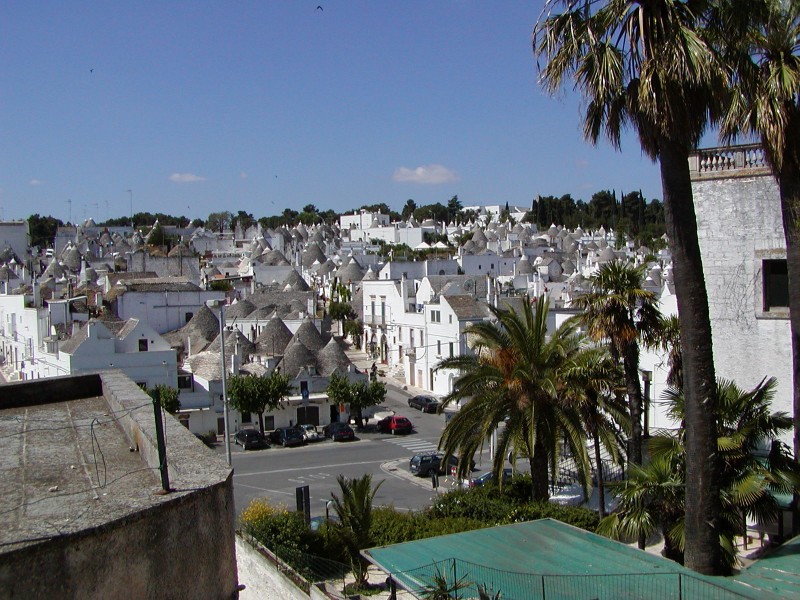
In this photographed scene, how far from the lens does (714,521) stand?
965 cm

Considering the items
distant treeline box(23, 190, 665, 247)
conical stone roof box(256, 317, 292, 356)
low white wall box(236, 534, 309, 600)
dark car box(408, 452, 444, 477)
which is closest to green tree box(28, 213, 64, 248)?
distant treeline box(23, 190, 665, 247)

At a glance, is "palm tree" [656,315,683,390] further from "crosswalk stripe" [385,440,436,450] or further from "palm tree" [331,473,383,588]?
"crosswalk stripe" [385,440,436,450]

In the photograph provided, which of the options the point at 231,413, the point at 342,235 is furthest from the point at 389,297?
the point at 342,235

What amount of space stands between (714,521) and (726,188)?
8.40m

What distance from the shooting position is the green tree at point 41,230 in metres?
154

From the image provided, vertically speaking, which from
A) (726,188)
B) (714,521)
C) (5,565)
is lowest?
(714,521)

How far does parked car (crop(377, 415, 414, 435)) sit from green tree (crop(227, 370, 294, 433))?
487cm

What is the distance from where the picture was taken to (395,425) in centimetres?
3672

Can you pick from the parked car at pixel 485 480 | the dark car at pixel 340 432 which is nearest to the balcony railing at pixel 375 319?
the dark car at pixel 340 432

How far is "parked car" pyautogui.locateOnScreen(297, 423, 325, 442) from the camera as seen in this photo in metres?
35.8

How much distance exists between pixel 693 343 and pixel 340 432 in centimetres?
2765

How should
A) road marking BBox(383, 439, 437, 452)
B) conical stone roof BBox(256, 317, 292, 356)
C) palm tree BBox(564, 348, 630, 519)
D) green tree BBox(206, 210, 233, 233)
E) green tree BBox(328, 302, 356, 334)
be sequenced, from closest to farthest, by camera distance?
palm tree BBox(564, 348, 630, 519) < road marking BBox(383, 439, 437, 452) < conical stone roof BBox(256, 317, 292, 356) < green tree BBox(328, 302, 356, 334) < green tree BBox(206, 210, 233, 233)

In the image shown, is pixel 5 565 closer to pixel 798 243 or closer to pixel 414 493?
pixel 798 243

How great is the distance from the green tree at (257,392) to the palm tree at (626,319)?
23.3 metres
